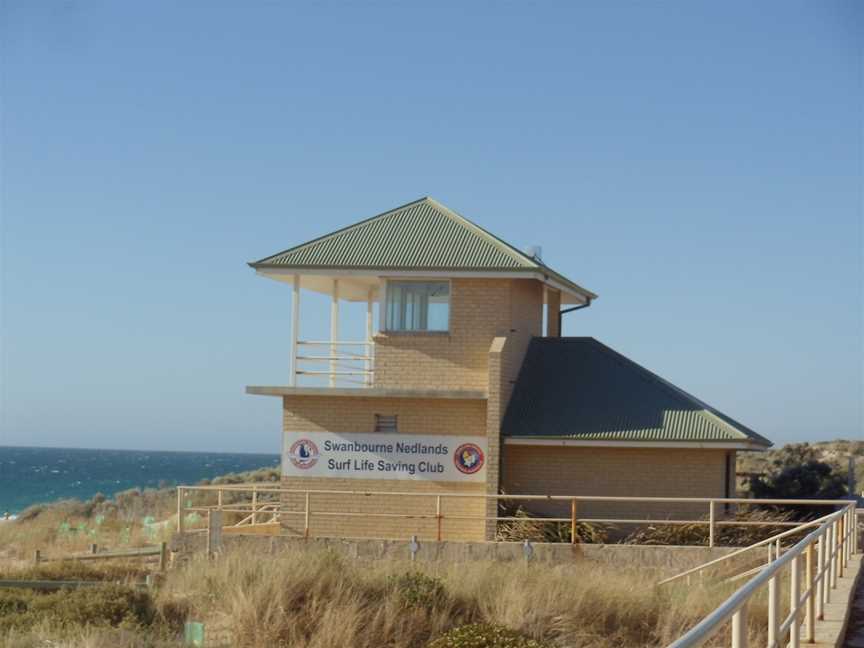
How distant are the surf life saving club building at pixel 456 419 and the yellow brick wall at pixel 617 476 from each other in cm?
3

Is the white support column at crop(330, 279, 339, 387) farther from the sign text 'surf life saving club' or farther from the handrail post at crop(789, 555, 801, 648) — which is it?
the handrail post at crop(789, 555, 801, 648)

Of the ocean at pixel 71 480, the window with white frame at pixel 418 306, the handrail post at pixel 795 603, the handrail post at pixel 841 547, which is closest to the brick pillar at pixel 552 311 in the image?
the window with white frame at pixel 418 306

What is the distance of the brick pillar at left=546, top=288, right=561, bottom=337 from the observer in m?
32.7

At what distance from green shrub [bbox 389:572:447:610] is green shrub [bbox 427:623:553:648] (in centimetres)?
275

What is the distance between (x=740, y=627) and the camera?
7531 millimetres

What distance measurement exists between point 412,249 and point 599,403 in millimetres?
5277

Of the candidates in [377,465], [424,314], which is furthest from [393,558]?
[424,314]

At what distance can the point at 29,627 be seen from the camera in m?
17.0

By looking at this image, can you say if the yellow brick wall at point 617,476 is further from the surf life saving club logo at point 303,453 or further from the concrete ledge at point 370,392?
the surf life saving club logo at point 303,453

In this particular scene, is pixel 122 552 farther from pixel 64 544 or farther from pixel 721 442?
pixel 721 442

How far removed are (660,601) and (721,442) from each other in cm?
836

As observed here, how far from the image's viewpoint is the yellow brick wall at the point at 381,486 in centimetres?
2694

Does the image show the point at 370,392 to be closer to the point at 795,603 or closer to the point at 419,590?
the point at 419,590

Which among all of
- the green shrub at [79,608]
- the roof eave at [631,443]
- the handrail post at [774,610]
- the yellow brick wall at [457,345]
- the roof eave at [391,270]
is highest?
the roof eave at [391,270]
